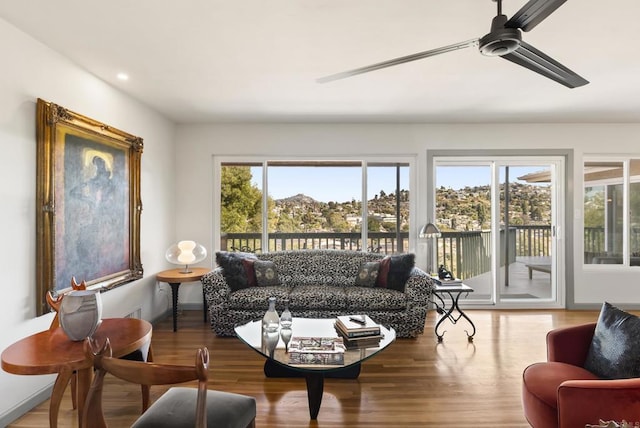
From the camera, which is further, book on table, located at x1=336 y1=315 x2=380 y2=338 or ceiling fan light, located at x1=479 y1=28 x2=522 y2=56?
book on table, located at x1=336 y1=315 x2=380 y2=338

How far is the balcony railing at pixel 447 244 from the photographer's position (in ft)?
16.0

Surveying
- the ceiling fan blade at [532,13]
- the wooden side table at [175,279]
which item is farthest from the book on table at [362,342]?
the wooden side table at [175,279]

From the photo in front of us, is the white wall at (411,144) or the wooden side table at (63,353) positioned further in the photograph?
the white wall at (411,144)

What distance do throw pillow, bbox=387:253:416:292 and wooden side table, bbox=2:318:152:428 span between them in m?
2.66

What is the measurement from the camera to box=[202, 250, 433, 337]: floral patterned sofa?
367 cm

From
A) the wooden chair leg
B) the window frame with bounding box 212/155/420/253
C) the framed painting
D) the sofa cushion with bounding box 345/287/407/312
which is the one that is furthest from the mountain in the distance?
the wooden chair leg

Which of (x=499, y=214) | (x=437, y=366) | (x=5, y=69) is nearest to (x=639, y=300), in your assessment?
(x=499, y=214)

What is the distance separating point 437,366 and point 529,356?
0.96m

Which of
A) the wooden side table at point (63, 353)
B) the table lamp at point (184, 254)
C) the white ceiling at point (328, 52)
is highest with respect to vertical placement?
the white ceiling at point (328, 52)

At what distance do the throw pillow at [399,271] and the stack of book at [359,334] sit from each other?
1355 millimetres


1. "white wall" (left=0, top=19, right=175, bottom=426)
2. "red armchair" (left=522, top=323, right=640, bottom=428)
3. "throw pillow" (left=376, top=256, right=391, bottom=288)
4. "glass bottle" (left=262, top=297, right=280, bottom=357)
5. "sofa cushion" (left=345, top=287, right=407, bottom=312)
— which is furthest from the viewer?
"throw pillow" (left=376, top=256, right=391, bottom=288)

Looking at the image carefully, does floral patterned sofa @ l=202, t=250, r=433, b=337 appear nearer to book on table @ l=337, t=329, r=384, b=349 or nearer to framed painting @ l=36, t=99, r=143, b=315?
framed painting @ l=36, t=99, r=143, b=315

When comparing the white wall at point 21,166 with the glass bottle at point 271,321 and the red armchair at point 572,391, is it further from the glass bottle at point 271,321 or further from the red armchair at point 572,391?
the red armchair at point 572,391

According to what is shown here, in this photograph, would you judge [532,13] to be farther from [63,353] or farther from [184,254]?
[184,254]
